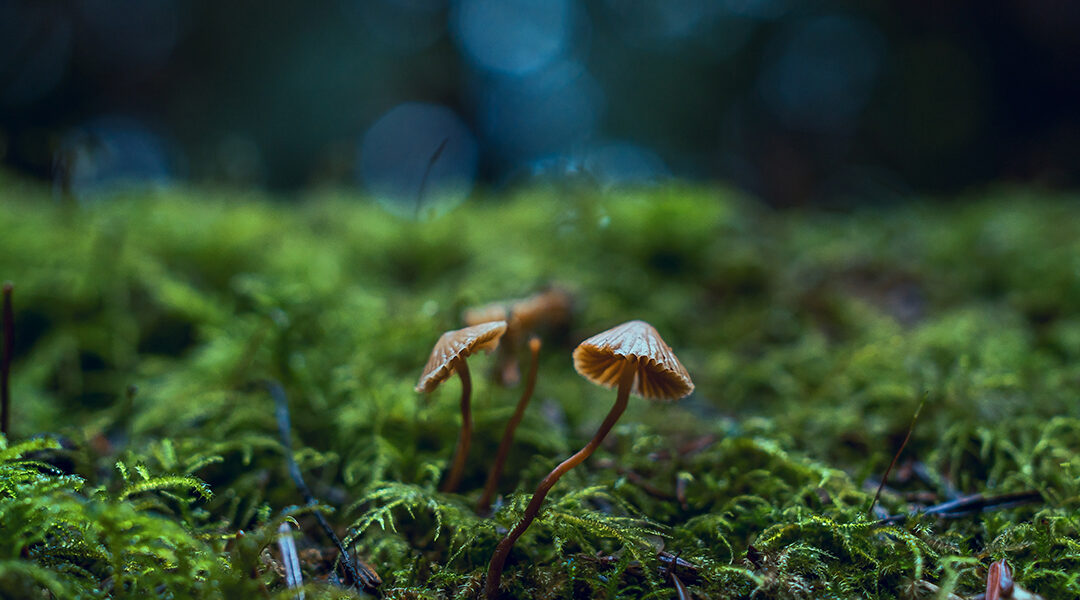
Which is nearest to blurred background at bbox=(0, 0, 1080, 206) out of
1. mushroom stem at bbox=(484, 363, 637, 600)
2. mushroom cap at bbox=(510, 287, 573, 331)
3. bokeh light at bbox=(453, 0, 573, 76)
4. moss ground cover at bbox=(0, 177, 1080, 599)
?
bokeh light at bbox=(453, 0, 573, 76)

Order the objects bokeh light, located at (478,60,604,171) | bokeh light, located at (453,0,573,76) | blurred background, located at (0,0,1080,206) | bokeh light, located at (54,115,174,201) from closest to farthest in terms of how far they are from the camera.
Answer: bokeh light, located at (54,115,174,201)
blurred background, located at (0,0,1080,206)
bokeh light, located at (478,60,604,171)
bokeh light, located at (453,0,573,76)

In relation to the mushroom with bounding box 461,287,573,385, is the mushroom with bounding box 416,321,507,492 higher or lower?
higher

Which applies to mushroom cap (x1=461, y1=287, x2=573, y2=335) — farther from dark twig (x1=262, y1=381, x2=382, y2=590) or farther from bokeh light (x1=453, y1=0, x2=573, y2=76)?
bokeh light (x1=453, y1=0, x2=573, y2=76)

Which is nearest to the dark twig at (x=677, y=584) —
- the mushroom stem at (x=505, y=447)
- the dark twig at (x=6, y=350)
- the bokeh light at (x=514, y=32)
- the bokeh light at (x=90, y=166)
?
the mushroom stem at (x=505, y=447)

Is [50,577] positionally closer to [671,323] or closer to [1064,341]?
[671,323]

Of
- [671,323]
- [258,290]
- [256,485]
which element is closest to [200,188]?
[258,290]

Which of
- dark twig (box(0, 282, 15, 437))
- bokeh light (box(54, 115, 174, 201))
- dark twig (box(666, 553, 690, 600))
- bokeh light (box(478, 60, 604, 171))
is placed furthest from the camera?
bokeh light (box(478, 60, 604, 171))

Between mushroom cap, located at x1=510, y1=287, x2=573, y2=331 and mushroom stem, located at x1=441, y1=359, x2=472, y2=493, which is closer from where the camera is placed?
mushroom stem, located at x1=441, y1=359, x2=472, y2=493
